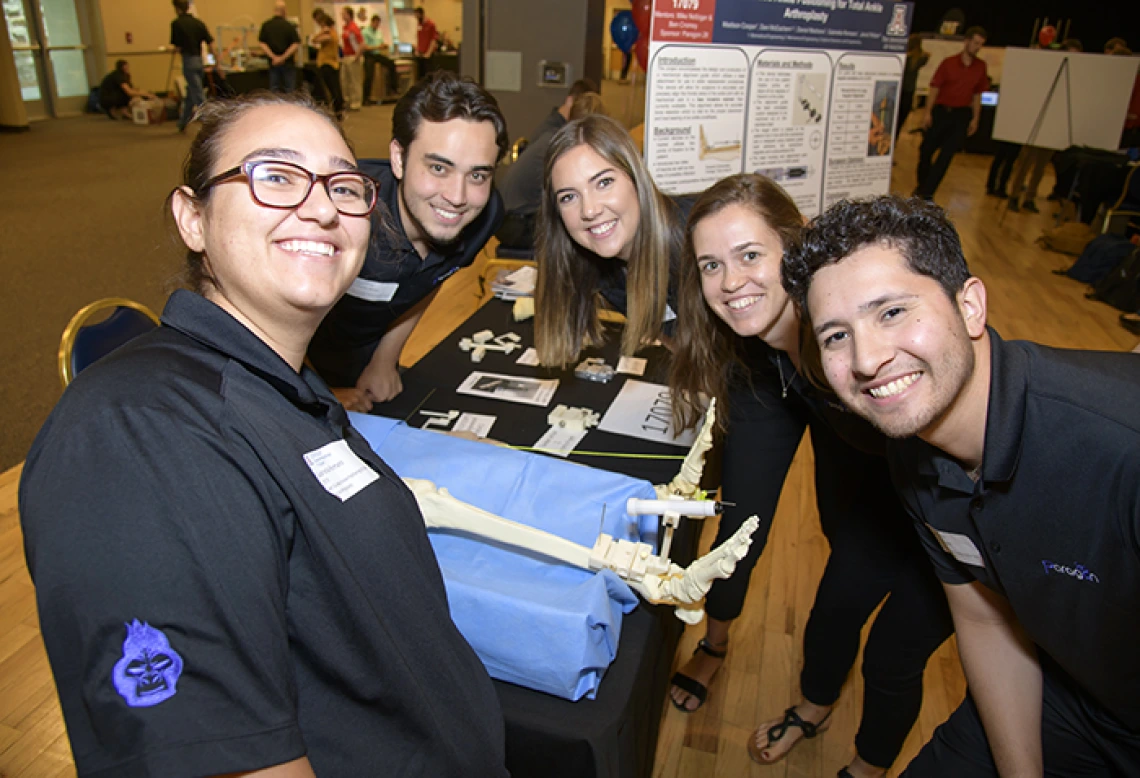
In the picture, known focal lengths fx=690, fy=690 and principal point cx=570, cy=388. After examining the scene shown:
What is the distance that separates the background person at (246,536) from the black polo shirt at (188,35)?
9.98m

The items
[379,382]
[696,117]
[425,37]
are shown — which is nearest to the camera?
[379,382]

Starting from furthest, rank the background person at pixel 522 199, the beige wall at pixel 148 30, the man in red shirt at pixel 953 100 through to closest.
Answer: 1. the beige wall at pixel 148 30
2. the man in red shirt at pixel 953 100
3. the background person at pixel 522 199

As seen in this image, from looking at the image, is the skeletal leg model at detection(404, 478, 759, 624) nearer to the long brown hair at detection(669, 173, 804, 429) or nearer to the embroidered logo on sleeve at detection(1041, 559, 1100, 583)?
the embroidered logo on sleeve at detection(1041, 559, 1100, 583)

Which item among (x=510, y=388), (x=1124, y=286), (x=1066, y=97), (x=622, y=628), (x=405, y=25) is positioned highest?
(x=405, y=25)

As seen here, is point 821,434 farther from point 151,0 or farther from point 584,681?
point 151,0

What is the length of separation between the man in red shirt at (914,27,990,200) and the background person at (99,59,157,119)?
421 inches

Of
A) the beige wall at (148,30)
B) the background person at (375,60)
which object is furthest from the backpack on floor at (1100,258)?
the beige wall at (148,30)

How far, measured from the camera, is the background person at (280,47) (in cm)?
991

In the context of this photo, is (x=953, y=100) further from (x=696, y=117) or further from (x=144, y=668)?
(x=144, y=668)

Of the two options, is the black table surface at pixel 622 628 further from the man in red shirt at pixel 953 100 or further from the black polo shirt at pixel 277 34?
the black polo shirt at pixel 277 34

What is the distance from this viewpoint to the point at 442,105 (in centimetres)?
191

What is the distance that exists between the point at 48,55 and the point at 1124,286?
42.3ft

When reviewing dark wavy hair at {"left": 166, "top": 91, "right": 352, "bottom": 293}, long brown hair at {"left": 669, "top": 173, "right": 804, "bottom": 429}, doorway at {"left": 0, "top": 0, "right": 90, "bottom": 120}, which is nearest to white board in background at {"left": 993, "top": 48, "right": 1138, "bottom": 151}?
long brown hair at {"left": 669, "top": 173, "right": 804, "bottom": 429}

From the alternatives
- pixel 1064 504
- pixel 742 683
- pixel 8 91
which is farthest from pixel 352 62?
pixel 1064 504
